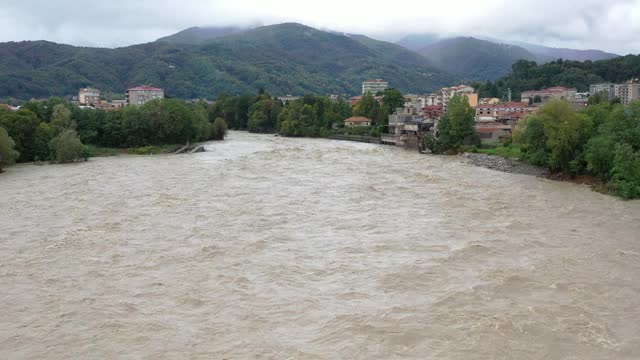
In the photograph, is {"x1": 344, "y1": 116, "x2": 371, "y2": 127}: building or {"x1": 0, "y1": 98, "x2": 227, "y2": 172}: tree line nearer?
{"x1": 0, "y1": 98, "x2": 227, "y2": 172}: tree line

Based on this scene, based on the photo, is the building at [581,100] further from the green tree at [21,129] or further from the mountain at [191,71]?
the mountain at [191,71]

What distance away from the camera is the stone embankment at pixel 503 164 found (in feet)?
73.6

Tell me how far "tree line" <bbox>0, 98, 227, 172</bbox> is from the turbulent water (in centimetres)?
1030

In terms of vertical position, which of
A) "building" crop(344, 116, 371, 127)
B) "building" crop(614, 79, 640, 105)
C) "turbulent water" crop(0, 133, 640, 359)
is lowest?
"turbulent water" crop(0, 133, 640, 359)

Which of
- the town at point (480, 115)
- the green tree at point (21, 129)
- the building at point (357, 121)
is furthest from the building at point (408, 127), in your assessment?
the green tree at point (21, 129)

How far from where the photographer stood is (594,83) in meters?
65.4

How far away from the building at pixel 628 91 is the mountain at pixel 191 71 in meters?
55.0

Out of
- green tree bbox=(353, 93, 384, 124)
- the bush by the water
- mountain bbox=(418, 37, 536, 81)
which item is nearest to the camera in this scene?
the bush by the water

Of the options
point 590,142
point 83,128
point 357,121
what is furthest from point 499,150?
point 83,128

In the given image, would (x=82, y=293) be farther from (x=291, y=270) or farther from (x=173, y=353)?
(x=291, y=270)

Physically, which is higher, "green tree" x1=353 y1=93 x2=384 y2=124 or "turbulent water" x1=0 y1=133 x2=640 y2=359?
"green tree" x1=353 y1=93 x2=384 y2=124

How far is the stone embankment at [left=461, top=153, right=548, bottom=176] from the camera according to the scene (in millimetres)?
22438

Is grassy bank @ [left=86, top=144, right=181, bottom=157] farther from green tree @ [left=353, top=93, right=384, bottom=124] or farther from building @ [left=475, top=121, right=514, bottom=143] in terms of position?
green tree @ [left=353, top=93, right=384, bottom=124]

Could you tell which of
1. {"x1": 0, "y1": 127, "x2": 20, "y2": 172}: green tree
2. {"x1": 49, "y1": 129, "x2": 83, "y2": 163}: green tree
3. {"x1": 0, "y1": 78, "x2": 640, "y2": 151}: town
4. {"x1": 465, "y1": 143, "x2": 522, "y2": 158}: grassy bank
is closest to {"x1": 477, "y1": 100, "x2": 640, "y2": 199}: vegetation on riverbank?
{"x1": 465, "y1": 143, "x2": 522, "y2": 158}: grassy bank
